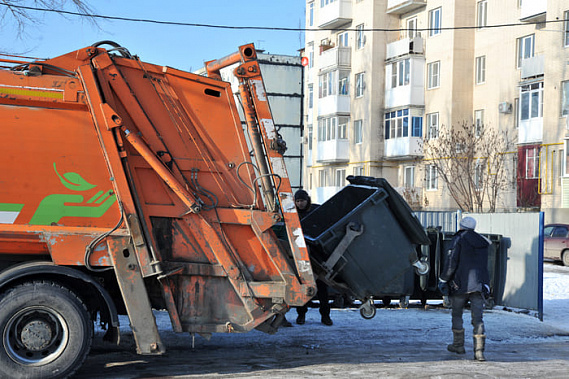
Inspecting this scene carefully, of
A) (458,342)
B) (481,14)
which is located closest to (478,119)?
(481,14)

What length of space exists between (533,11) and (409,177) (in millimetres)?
10934

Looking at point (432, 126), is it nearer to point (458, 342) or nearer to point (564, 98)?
point (564, 98)

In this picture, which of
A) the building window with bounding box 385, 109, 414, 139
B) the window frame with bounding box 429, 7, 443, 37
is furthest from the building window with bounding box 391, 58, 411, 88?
the window frame with bounding box 429, 7, 443, 37

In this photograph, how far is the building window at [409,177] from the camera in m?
34.2

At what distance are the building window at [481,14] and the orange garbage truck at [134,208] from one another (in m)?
27.8

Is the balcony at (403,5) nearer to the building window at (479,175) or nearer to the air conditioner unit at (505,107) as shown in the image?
the air conditioner unit at (505,107)

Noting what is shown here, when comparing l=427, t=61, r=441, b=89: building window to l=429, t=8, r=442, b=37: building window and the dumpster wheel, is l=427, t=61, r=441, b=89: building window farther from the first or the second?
the dumpster wheel

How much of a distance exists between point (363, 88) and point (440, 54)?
5582mm

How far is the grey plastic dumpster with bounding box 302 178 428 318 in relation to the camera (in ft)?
20.6

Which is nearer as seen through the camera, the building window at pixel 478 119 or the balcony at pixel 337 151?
the building window at pixel 478 119

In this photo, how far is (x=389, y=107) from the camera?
Answer: 115ft

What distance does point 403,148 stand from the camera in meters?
33.6

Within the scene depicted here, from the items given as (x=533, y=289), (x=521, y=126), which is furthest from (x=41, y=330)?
(x=521, y=126)

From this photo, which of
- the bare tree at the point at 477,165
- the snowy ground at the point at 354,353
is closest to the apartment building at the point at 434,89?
the bare tree at the point at 477,165
